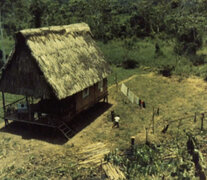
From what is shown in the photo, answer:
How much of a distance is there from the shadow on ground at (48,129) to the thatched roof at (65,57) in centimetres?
271

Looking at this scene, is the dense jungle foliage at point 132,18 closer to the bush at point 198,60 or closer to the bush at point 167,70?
the bush at point 198,60

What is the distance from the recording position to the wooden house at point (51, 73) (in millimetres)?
15453

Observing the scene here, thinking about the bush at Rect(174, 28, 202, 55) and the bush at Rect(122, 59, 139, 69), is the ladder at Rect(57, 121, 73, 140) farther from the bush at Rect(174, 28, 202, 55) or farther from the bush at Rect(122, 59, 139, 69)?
the bush at Rect(174, 28, 202, 55)

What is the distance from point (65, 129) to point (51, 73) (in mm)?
3816

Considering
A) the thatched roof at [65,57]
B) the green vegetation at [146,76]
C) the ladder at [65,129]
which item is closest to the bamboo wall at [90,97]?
the thatched roof at [65,57]

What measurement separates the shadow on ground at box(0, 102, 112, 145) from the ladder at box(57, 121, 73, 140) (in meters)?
0.28

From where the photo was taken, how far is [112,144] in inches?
601

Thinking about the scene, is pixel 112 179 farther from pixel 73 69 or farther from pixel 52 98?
pixel 73 69

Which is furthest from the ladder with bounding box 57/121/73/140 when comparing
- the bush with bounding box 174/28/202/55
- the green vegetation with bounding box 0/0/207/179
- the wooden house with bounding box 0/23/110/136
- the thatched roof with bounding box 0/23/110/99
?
the bush with bounding box 174/28/202/55

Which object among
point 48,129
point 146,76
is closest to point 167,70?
point 146,76

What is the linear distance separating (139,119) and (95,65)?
16.3 feet

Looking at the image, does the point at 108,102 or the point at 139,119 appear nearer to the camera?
the point at 139,119

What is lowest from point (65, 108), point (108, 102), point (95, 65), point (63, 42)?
point (108, 102)

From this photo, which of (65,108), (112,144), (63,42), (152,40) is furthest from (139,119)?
(152,40)
